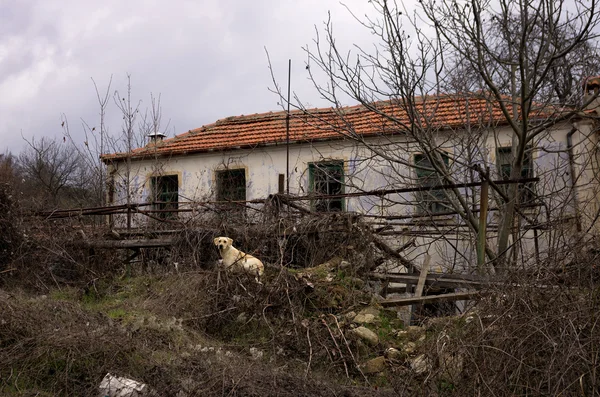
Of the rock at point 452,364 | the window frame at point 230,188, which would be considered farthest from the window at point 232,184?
the rock at point 452,364

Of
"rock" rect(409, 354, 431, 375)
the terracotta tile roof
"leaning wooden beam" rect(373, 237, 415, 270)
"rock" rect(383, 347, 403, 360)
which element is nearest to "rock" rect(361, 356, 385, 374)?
"rock" rect(383, 347, 403, 360)

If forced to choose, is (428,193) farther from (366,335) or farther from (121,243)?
(121,243)

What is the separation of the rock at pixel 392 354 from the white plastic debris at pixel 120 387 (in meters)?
2.46

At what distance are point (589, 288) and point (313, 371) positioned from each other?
2.67 metres

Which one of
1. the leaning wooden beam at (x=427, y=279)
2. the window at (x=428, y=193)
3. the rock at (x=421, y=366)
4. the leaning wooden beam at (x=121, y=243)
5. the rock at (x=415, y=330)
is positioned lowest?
the rock at (x=415, y=330)

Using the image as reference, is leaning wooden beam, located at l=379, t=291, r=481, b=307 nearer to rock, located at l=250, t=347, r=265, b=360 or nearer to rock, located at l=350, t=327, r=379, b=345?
rock, located at l=350, t=327, r=379, b=345

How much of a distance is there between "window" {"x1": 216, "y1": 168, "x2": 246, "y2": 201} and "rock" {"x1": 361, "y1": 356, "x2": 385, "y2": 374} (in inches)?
419

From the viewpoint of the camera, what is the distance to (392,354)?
5.94m

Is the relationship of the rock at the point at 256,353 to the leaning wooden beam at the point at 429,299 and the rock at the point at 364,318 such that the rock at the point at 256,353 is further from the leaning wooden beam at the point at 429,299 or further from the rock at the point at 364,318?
the leaning wooden beam at the point at 429,299

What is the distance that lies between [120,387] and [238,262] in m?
2.81

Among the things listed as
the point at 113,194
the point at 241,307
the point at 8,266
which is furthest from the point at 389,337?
the point at 113,194

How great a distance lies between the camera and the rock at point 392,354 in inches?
232

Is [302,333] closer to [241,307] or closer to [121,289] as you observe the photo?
[241,307]

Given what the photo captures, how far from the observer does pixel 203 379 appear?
4734 millimetres
